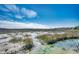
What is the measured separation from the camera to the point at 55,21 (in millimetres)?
1776

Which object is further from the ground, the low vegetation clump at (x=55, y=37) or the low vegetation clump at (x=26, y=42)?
the low vegetation clump at (x=55, y=37)

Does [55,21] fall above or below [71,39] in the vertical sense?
above

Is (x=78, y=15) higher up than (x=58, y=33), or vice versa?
(x=78, y=15)

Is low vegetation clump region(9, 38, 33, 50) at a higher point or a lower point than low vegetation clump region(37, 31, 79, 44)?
lower

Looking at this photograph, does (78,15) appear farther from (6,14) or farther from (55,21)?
(6,14)

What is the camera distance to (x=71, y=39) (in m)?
1.77

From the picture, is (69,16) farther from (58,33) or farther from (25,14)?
(25,14)
